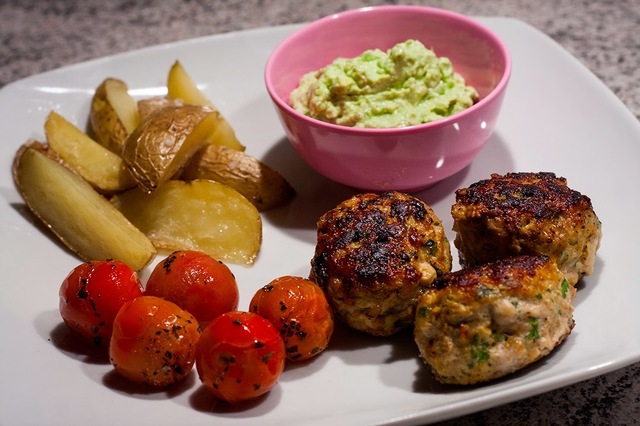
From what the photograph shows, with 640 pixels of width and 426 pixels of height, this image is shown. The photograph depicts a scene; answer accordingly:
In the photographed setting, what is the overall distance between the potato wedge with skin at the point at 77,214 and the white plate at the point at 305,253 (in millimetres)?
86

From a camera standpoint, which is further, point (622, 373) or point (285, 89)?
point (285, 89)

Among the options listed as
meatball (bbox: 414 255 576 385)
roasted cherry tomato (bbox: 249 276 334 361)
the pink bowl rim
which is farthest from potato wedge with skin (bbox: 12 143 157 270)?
meatball (bbox: 414 255 576 385)

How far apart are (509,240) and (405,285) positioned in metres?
0.30

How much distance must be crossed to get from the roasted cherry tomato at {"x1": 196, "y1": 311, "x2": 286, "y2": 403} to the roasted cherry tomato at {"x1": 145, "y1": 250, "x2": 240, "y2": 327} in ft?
0.71

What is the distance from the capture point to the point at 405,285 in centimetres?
184

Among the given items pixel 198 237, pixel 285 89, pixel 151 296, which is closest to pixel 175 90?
pixel 285 89

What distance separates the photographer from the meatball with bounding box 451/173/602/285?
1.87 meters

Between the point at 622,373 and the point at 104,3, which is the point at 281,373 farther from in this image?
the point at 104,3

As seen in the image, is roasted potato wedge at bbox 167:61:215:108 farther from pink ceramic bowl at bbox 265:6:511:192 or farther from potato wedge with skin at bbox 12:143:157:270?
potato wedge with skin at bbox 12:143:157:270

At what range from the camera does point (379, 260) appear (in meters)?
1.87

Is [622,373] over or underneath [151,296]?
underneath

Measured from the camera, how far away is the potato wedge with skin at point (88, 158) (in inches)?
96.7

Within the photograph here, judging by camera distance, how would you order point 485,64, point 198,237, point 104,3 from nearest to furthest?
point 198,237, point 485,64, point 104,3

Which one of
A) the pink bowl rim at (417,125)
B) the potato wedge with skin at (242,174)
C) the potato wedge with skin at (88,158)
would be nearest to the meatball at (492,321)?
the pink bowl rim at (417,125)
